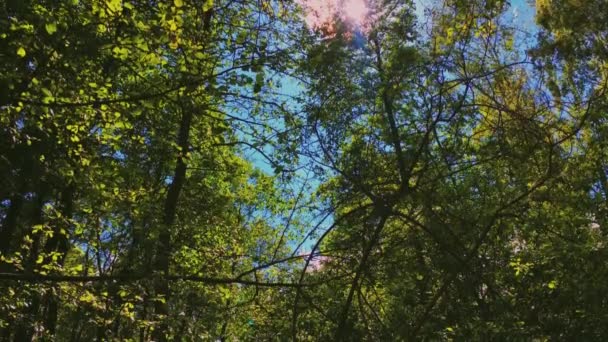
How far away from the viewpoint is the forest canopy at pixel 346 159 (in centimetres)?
373

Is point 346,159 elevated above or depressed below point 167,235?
below

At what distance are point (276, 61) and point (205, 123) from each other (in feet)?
6.61

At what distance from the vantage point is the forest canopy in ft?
12.2

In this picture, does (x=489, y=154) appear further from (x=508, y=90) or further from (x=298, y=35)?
(x=298, y=35)

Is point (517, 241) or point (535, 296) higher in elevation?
point (517, 241)

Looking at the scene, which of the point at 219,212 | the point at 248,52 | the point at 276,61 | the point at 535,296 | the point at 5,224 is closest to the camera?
the point at 276,61

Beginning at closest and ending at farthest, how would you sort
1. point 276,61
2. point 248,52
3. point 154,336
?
1. point 276,61
2. point 248,52
3. point 154,336

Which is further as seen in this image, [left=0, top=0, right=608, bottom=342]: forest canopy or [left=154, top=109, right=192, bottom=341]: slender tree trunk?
[left=154, top=109, right=192, bottom=341]: slender tree trunk

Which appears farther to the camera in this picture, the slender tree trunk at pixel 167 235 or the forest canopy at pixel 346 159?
the slender tree trunk at pixel 167 235

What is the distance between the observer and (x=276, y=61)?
530cm

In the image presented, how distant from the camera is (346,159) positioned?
14.4ft

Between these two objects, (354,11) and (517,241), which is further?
(517,241)

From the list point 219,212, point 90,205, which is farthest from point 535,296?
point 219,212

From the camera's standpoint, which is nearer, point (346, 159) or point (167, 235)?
point (346, 159)
